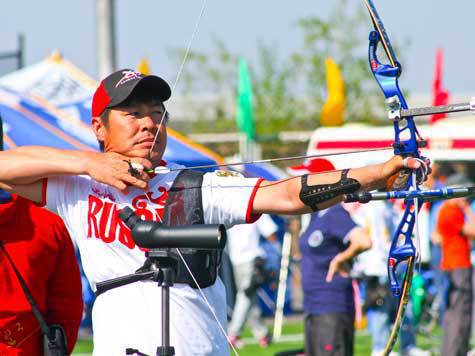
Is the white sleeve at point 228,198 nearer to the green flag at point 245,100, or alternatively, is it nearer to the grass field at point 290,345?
the grass field at point 290,345

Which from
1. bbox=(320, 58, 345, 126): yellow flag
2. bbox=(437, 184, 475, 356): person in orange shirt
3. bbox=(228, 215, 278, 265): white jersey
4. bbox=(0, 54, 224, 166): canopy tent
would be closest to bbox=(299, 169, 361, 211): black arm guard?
bbox=(0, 54, 224, 166): canopy tent

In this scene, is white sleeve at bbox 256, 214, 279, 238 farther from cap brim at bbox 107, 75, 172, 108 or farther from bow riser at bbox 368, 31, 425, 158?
cap brim at bbox 107, 75, 172, 108

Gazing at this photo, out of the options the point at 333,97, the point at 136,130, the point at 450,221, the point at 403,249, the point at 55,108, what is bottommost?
the point at 450,221

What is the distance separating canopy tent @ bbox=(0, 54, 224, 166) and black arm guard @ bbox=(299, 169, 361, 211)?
573cm

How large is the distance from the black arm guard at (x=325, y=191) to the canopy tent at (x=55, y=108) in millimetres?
5728

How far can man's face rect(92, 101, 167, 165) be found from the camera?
3641 millimetres

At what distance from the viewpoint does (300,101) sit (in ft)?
86.2

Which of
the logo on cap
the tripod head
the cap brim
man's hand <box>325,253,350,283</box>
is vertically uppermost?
the logo on cap

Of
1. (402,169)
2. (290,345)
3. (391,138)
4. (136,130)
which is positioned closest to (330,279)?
(136,130)

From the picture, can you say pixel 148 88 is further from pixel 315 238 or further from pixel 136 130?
pixel 315 238

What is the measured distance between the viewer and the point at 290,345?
39.5ft

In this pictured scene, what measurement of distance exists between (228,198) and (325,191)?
0.32m

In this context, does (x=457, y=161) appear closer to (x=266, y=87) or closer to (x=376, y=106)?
(x=376, y=106)

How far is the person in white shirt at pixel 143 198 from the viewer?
3482 mm
